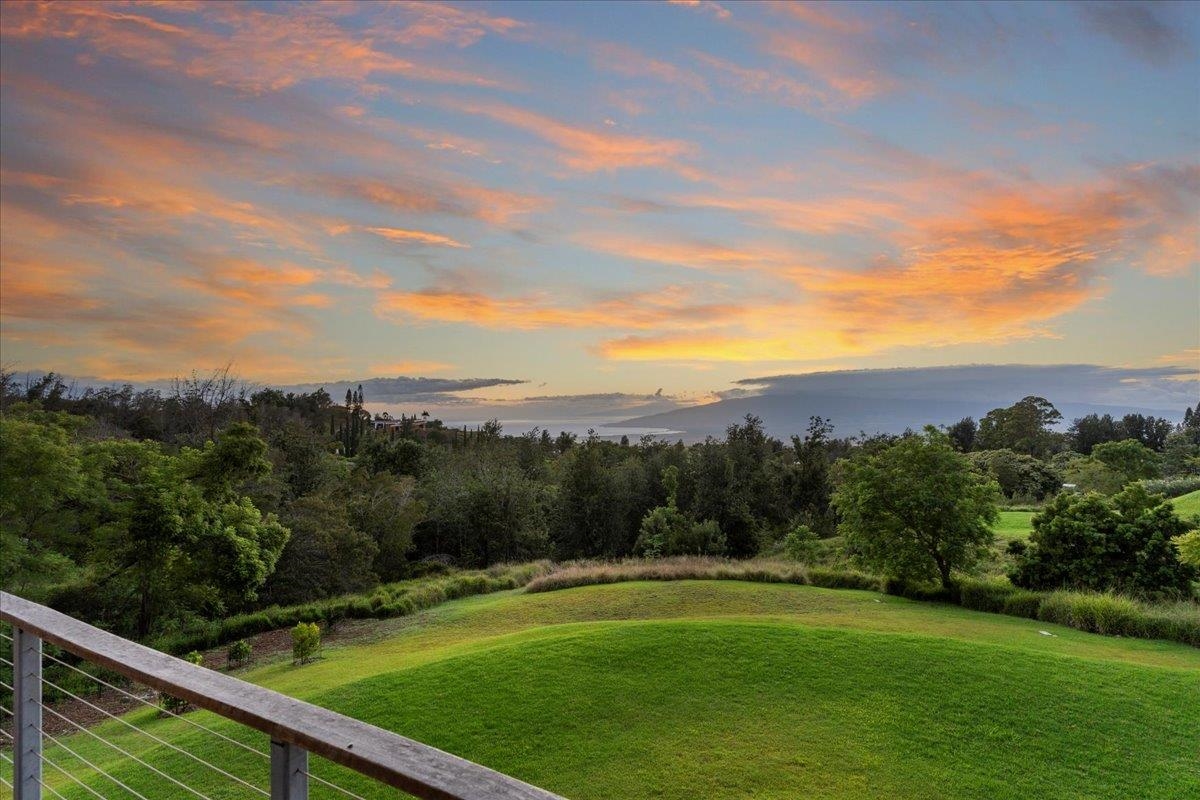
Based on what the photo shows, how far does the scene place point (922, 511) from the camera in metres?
15.6

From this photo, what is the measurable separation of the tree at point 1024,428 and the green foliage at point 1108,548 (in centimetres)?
3152

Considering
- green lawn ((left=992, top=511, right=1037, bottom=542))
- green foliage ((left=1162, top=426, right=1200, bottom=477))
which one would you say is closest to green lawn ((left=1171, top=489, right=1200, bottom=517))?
green lawn ((left=992, top=511, right=1037, bottom=542))

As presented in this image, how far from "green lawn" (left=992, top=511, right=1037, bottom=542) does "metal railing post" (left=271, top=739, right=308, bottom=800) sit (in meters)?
22.4

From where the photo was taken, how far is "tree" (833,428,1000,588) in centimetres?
1537

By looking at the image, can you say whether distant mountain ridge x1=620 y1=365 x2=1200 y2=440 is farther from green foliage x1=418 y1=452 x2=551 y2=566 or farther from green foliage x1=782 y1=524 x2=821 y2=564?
green foliage x1=782 y1=524 x2=821 y2=564

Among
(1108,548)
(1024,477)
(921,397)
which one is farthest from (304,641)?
(921,397)

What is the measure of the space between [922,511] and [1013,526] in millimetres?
10316

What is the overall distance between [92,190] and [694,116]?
36.4 ft

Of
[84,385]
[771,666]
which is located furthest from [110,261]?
[84,385]

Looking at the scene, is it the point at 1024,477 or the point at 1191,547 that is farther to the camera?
the point at 1024,477

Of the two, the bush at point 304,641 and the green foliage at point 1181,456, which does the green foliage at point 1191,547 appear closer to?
the bush at point 304,641

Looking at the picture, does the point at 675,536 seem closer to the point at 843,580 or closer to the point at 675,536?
the point at 675,536

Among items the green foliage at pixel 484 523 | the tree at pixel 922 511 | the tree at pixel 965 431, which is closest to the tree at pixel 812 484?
the green foliage at pixel 484 523

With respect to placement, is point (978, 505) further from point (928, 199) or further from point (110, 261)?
point (110, 261)
